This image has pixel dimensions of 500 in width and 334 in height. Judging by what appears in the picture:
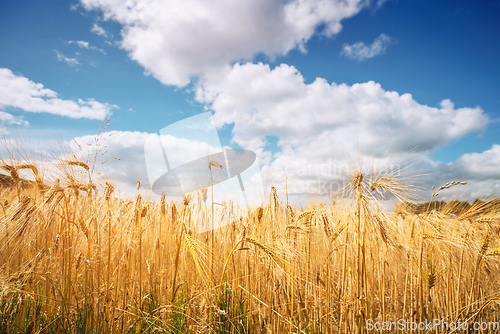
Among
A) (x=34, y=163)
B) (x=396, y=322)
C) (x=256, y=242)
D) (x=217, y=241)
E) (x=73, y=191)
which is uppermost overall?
(x=34, y=163)

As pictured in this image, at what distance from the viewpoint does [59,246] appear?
8.24ft

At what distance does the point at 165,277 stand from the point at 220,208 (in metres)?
1.23

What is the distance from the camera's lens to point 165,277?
133 inches

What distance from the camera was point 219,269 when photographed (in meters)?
3.20

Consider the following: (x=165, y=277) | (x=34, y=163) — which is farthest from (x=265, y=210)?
(x=34, y=163)

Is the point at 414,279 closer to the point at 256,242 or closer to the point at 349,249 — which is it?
the point at 349,249

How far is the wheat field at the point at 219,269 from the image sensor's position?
6.86 feet

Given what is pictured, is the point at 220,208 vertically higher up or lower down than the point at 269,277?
higher up

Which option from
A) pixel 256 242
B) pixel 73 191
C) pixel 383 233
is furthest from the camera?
pixel 73 191

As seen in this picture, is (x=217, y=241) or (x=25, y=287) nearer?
(x=25, y=287)

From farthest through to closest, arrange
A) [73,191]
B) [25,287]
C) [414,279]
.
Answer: [414,279] < [73,191] < [25,287]

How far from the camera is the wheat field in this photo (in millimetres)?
2092

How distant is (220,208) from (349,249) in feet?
6.38

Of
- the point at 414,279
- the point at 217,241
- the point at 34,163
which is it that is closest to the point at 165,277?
the point at 217,241
